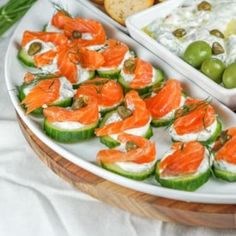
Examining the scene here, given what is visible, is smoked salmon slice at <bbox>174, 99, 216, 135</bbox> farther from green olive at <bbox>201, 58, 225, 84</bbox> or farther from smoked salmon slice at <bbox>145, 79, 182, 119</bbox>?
green olive at <bbox>201, 58, 225, 84</bbox>

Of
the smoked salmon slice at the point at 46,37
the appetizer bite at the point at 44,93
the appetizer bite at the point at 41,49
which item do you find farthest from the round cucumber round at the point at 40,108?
the smoked salmon slice at the point at 46,37

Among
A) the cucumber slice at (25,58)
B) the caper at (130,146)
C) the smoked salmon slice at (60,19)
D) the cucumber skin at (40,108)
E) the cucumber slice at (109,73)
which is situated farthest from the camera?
the smoked salmon slice at (60,19)

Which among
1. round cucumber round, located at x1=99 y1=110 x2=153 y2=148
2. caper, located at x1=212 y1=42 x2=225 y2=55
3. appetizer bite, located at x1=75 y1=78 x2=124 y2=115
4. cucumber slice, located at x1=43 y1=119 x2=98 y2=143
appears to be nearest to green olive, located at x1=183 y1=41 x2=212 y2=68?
caper, located at x1=212 y1=42 x2=225 y2=55

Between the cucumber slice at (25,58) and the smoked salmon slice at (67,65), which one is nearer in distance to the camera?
the smoked salmon slice at (67,65)

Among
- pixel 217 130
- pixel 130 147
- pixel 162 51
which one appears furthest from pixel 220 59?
pixel 130 147

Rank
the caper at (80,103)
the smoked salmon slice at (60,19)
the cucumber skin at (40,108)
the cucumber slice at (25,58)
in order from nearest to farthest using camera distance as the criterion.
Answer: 1. the caper at (80,103)
2. the cucumber skin at (40,108)
3. the cucumber slice at (25,58)
4. the smoked salmon slice at (60,19)

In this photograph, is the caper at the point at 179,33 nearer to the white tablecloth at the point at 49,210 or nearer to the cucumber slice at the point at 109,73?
the cucumber slice at the point at 109,73

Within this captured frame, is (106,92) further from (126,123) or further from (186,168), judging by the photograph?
(186,168)
